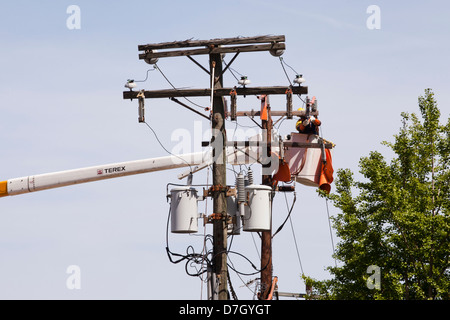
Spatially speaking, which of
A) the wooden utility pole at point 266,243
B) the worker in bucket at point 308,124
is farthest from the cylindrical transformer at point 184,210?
the worker in bucket at point 308,124

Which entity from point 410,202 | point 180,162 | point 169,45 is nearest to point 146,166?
point 180,162

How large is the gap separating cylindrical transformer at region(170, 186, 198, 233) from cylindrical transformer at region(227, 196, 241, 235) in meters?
0.75

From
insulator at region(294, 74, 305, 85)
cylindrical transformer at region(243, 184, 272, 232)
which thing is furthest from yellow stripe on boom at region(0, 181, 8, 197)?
insulator at region(294, 74, 305, 85)

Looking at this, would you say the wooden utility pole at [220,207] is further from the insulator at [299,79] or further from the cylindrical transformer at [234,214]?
the insulator at [299,79]

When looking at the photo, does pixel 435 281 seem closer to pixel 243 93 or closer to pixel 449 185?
pixel 449 185

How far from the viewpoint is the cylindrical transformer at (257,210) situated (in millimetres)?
19812

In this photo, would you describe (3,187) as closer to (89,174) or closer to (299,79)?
(89,174)

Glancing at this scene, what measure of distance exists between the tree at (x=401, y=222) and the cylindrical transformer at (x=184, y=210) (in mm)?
15143

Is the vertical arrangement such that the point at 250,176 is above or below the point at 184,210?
above

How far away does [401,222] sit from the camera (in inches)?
1339

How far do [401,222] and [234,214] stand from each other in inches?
601

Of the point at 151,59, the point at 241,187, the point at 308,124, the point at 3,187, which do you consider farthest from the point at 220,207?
the point at 3,187

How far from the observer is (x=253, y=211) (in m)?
19.9
